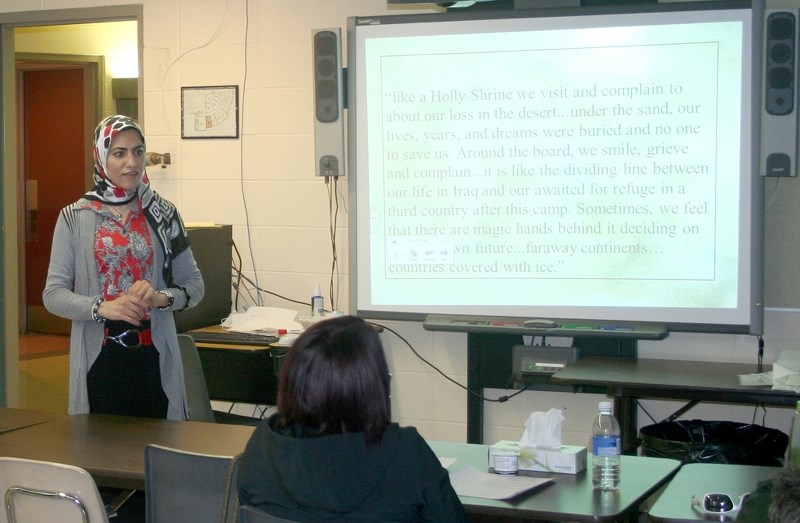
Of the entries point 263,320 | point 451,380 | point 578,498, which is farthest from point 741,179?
point 263,320

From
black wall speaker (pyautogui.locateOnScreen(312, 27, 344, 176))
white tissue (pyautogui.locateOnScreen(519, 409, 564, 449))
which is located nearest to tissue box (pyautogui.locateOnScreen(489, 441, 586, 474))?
white tissue (pyautogui.locateOnScreen(519, 409, 564, 449))

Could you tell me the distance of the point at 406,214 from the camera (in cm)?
432

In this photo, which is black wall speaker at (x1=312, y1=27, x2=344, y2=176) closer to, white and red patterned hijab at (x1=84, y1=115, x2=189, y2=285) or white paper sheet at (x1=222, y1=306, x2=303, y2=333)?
white paper sheet at (x1=222, y1=306, x2=303, y2=333)

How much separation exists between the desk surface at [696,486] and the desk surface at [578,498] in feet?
0.18

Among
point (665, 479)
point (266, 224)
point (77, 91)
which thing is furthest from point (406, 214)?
point (77, 91)

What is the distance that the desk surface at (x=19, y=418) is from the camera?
2938mm

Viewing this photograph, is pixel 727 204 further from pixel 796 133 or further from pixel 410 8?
pixel 410 8

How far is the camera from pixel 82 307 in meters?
3.05

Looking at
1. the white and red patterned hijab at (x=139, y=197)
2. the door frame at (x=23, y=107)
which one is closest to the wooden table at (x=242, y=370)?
the white and red patterned hijab at (x=139, y=197)

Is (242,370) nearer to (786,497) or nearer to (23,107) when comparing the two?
(786,497)

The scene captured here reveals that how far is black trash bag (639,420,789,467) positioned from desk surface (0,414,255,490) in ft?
5.53

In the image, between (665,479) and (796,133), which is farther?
(796,133)

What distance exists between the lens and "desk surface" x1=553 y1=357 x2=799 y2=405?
3455 millimetres

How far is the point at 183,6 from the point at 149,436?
9.63 feet
